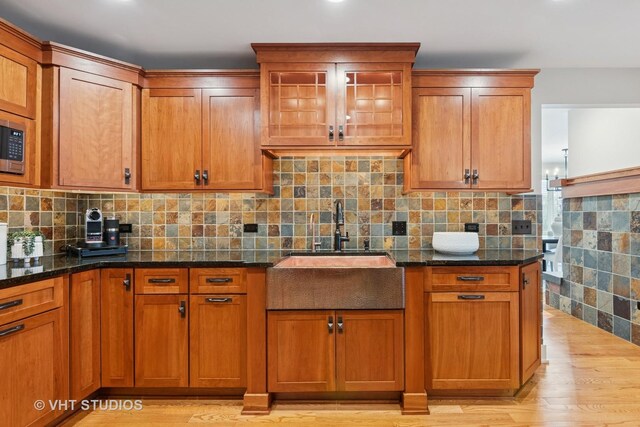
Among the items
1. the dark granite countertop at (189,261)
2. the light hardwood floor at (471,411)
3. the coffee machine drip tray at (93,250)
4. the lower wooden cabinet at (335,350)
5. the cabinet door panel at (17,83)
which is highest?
the cabinet door panel at (17,83)

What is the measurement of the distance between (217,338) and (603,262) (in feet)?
12.5

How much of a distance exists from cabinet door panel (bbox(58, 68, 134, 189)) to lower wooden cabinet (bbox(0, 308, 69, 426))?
0.88 meters

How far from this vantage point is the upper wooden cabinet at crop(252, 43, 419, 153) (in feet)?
8.28

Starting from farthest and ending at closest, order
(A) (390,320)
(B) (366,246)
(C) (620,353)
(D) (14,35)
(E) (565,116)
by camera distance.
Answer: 1. (E) (565,116)
2. (C) (620,353)
3. (B) (366,246)
4. (A) (390,320)
5. (D) (14,35)

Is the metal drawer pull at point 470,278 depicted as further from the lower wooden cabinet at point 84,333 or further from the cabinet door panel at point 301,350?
the lower wooden cabinet at point 84,333

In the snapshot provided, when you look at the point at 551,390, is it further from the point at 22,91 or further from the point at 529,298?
the point at 22,91

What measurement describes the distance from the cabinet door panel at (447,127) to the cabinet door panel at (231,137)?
1133mm

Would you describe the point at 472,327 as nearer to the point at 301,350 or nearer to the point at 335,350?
the point at 335,350

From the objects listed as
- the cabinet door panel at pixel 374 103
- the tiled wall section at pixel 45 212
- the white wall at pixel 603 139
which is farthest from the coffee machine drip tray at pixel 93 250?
the white wall at pixel 603 139

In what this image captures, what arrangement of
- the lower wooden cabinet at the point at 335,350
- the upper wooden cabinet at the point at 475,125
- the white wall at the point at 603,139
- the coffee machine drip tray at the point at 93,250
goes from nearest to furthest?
the lower wooden cabinet at the point at 335,350 < the coffee machine drip tray at the point at 93,250 < the upper wooden cabinet at the point at 475,125 < the white wall at the point at 603,139

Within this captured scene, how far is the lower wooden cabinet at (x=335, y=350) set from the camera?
2268 millimetres

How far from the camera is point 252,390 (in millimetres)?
2295

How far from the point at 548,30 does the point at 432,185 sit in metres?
1.23

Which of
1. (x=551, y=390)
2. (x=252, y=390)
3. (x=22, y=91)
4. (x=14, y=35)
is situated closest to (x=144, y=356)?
(x=252, y=390)
